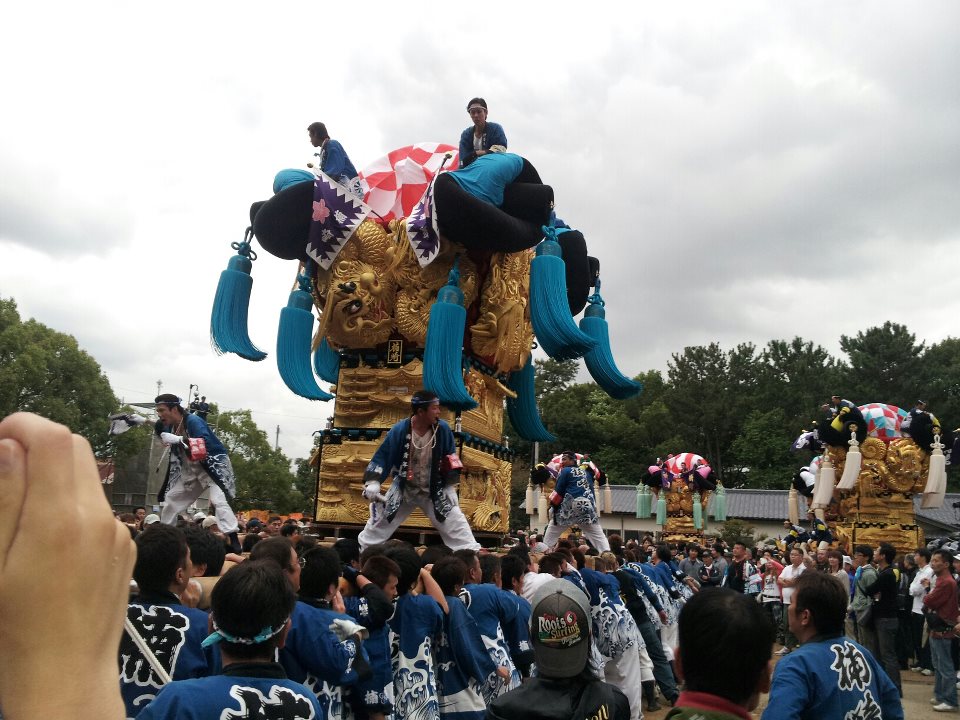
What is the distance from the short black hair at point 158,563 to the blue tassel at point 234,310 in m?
7.43

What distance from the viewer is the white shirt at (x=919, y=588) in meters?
9.90

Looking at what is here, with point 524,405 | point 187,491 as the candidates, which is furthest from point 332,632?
point 524,405

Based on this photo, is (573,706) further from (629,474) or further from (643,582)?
(629,474)

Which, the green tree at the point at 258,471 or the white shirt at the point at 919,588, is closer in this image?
the white shirt at the point at 919,588

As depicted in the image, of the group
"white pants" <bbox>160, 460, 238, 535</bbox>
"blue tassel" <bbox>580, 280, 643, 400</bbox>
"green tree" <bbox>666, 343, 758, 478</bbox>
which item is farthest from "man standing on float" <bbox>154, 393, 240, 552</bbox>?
"green tree" <bbox>666, 343, 758, 478</bbox>

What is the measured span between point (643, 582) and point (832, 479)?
891 centimetres

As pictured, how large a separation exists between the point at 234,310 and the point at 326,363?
5.71ft

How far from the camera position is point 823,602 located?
291 cm

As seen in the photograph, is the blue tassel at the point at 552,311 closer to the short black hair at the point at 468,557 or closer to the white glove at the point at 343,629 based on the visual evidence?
the short black hair at the point at 468,557

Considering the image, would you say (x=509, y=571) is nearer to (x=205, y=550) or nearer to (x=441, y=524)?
(x=441, y=524)

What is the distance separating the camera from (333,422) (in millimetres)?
9969

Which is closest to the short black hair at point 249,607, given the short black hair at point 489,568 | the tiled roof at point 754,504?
the short black hair at point 489,568

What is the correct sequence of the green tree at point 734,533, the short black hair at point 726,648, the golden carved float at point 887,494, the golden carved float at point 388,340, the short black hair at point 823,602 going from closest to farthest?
the short black hair at point 726,648, the short black hair at point 823,602, the golden carved float at point 388,340, the golden carved float at point 887,494, the green tree at point 734,533

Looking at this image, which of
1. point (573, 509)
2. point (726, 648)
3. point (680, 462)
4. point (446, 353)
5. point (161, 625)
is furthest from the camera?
point (680, 462)
